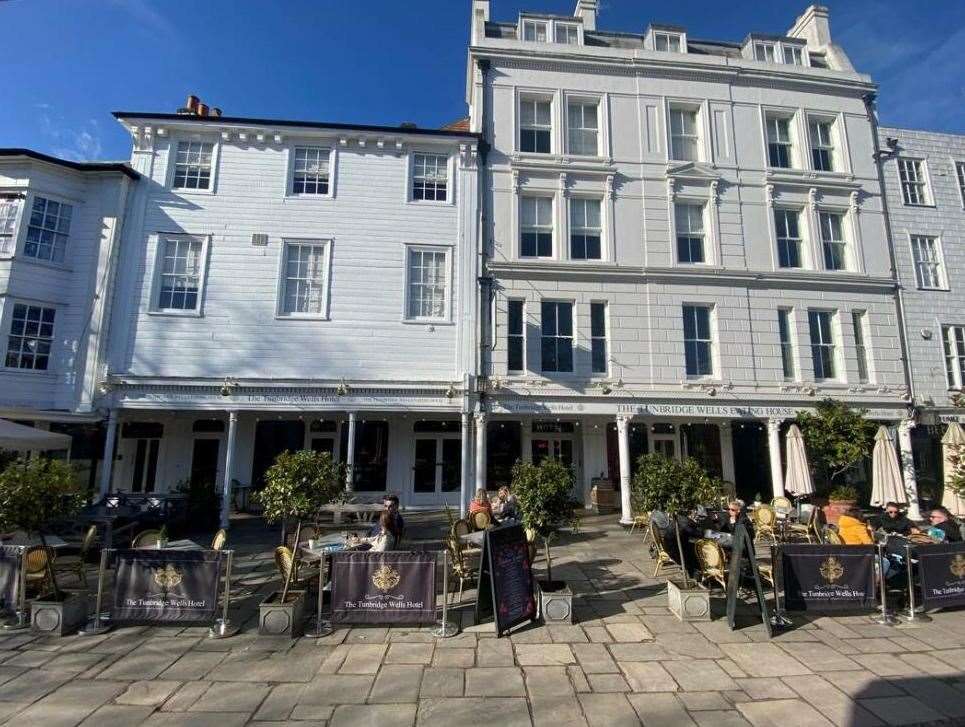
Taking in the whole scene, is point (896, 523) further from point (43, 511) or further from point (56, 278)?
point (56, 278)

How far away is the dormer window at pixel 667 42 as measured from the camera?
17406 millimetres

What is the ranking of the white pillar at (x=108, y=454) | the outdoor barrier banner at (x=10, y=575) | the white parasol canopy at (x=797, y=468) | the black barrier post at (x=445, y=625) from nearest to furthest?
1. the black barrier post at (x=445, y=625)
2. the outdoor barrier banner at (x=10, y=575)
3. the white parasol canopy at (x=797, y=468)
4. the white pillar at (x=108, y=454)

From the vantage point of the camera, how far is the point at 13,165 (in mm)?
14078

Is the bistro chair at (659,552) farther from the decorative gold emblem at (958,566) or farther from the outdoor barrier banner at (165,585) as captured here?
the outdoor barrier banner at (165,585)

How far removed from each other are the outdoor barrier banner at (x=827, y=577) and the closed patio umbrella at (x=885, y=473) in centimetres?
746

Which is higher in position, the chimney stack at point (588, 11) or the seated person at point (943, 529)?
the chimney stack at point (588, 11)

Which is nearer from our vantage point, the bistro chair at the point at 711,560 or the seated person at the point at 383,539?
the bistro chair at the point at 711,560

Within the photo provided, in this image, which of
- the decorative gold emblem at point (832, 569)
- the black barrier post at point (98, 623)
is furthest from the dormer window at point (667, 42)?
the black barrier post at point (98, 623)

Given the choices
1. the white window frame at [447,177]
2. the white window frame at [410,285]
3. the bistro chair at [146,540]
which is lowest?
the bistro chair at [146,540]

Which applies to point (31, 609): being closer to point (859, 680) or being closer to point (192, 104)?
point (859, 680)

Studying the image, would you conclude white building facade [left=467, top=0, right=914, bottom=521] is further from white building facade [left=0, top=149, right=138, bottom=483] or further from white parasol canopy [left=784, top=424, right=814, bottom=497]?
white building facade [left=0, top=149, right=138, bottom=483]

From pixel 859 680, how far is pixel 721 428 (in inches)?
495

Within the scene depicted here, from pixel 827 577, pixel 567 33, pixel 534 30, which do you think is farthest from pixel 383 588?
A: pixel 567 33

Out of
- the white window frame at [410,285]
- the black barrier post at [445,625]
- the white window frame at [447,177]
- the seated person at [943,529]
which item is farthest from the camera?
the white window frame at [447,177]
